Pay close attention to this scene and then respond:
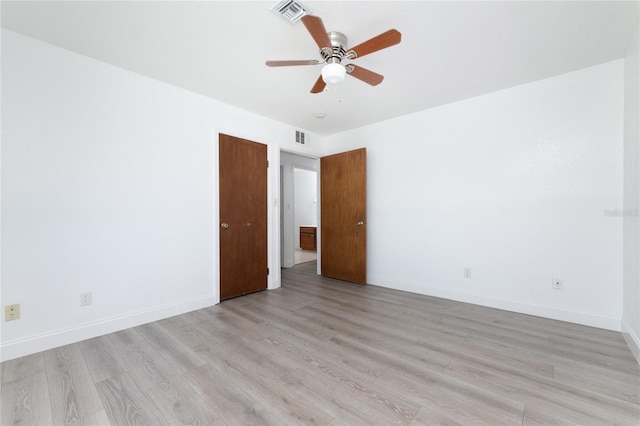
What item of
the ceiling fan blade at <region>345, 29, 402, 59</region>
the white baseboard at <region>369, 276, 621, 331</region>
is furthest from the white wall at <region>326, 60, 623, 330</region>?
the ceiling fan blade at <region>345, 29, 402, 59</region>

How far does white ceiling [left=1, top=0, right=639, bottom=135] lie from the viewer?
1.82 metres

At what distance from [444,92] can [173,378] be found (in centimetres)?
378

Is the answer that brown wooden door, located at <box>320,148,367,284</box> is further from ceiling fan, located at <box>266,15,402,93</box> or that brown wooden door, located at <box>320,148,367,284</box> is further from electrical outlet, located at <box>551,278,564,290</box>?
electrical outlet, located at <box>551,278,564,290</box>

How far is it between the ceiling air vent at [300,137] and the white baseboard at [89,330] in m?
2.75

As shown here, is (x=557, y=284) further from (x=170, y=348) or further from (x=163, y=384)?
(x=170, y=348)

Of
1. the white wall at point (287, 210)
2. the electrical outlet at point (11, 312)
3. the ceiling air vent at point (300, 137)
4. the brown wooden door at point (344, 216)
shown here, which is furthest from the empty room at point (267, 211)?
the white wall at point (287, 210)

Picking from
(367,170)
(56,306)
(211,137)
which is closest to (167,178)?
(211,137)

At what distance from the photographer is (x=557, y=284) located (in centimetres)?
272

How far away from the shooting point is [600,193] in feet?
8.34

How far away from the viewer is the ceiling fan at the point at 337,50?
1.65 meters

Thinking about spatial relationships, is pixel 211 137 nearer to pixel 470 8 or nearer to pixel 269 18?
pixel 269 18

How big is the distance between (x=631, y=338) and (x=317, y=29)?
11.1ft

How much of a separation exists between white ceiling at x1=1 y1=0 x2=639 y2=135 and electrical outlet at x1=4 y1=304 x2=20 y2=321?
7.08 feet

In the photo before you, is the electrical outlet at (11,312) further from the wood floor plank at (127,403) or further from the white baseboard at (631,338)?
the white baseboard at (631,338)
